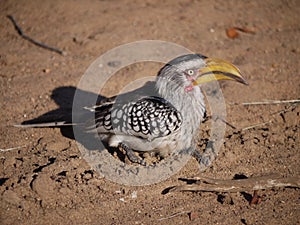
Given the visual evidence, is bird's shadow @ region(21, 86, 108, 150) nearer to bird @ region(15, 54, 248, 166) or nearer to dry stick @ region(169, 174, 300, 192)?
bird @ region(15, 54, 248, 166)

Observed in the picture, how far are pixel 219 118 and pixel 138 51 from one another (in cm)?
207

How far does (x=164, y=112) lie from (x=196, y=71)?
646 mm

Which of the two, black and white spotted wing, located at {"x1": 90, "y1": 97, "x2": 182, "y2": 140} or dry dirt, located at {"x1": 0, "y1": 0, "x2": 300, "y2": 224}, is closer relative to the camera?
dry dirt, located at {"x1": 0, "y1": 0, "x2": 300, "y2": 224}

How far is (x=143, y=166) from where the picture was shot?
15.4 feet

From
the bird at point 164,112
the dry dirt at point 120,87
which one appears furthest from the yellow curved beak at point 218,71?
the dry dirt at point 120,87

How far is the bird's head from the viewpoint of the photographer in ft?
15.3

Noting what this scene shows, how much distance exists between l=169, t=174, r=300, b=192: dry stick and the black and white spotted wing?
0.63 metres

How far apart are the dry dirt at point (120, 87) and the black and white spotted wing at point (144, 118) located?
1.81ft

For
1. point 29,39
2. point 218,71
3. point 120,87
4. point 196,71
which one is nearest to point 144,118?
point 196,71

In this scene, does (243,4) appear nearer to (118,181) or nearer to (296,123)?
(296,123)

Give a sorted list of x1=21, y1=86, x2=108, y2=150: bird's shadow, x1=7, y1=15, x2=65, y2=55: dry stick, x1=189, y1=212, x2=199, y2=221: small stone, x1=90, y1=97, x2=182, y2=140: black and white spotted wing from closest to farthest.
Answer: x1=189, y1=212, x2=199, y2=221: small stone → x1=90, y1=97, x2=182, y2=140: black and white spotted wing → x1=21, y1=86, x2=108, y2=150: bird's shadow → x1=7, y1=15, x2=65, y2=55: dry stick

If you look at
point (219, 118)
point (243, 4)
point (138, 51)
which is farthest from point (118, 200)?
point (243, 4)

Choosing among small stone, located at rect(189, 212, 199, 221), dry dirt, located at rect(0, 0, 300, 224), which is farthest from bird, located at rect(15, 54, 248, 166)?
small stone, located at rect(189, 212, 199, 221)

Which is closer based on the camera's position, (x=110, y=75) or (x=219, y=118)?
(x=219, y=118)
